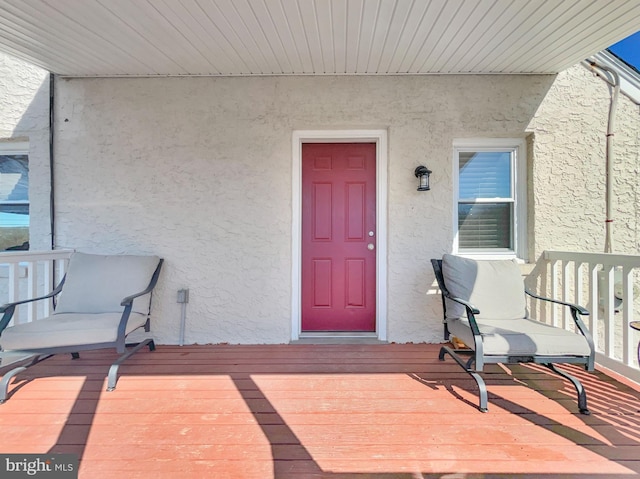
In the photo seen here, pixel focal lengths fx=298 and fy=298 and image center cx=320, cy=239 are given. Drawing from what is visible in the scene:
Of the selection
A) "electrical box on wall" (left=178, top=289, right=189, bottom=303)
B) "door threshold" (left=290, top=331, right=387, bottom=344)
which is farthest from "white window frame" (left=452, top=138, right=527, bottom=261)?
"electrical box on wall" (left=178, top=289, right=189, bottom=303)

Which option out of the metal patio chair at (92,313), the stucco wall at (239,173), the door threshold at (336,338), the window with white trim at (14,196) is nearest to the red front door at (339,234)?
the door threshold at (336,338)

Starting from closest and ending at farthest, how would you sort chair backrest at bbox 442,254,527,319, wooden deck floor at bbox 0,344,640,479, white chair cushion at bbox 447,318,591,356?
wooden deck floor at bbox 0,344,640,479
white chair cushion at bbox 447,318,591,356
chair backrest at bbox 442,254,527,319

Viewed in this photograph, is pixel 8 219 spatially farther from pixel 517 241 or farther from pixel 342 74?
pixel 517 241

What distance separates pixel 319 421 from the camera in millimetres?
1837

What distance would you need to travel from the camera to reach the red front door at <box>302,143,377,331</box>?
3252 millimetres

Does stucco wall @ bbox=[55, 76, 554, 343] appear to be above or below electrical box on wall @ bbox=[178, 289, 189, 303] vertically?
above

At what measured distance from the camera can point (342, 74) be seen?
10.1ft

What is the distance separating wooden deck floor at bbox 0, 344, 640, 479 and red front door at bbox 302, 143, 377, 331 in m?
0.70

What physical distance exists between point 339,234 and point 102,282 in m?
2.31

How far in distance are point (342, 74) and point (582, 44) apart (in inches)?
82.6

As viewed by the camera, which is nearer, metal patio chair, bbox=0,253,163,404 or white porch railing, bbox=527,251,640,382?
metal patio chair, bbox=0,253,163,404

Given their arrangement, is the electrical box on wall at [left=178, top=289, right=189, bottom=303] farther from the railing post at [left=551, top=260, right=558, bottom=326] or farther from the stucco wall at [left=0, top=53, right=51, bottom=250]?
the railing post at [left=551, top=260, right=558, bottom=326]

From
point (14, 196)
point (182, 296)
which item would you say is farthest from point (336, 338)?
point (14, 196)

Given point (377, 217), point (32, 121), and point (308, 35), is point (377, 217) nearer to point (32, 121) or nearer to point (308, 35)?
point (308, 35)
